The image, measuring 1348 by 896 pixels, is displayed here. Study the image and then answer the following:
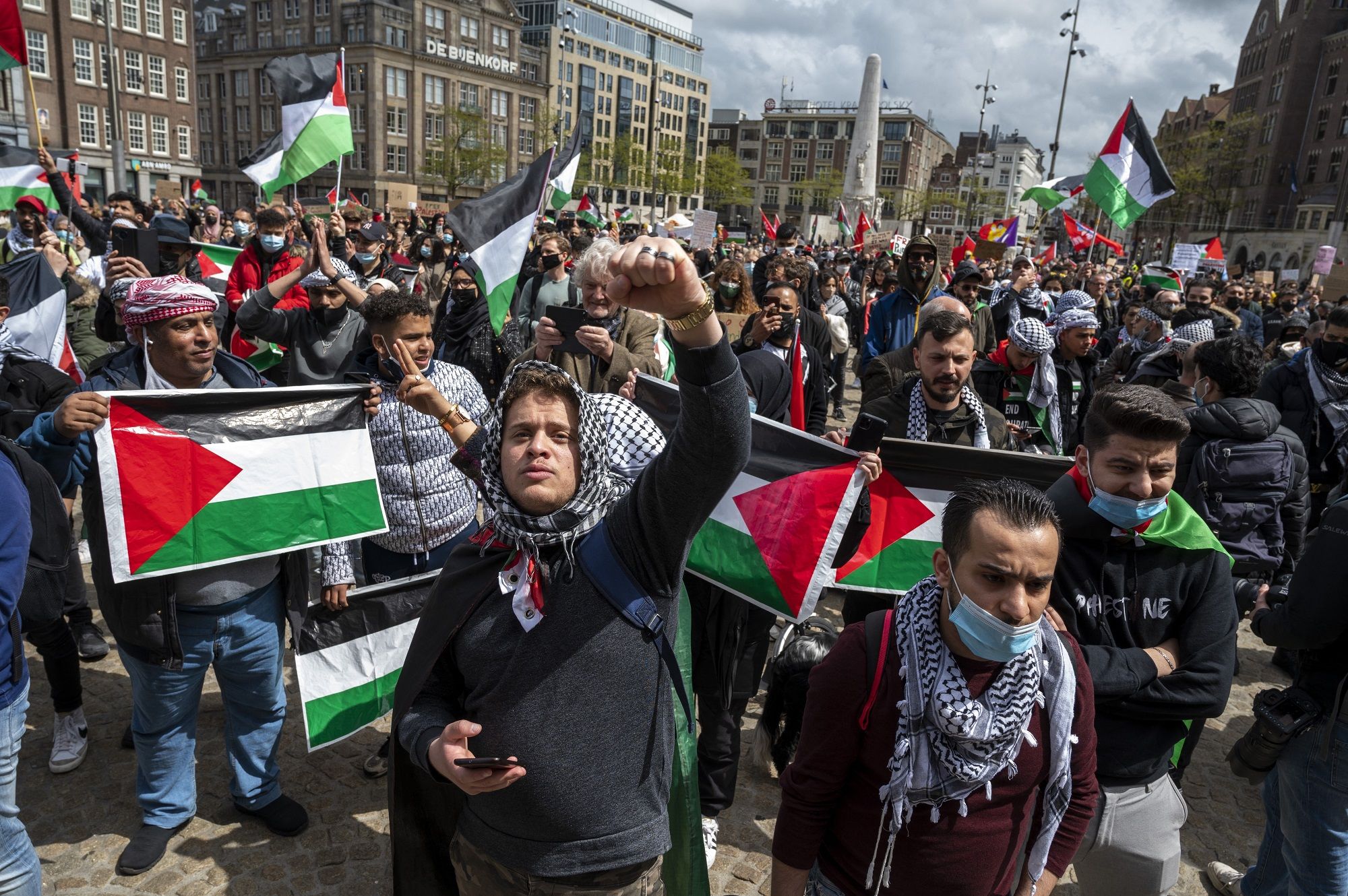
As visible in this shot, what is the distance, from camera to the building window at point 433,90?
70.2 m

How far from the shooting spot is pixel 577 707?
1.91m

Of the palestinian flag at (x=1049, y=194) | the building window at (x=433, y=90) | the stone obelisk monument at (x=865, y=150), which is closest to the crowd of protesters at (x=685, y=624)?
the palestinian flag at (x=1049, y=194)

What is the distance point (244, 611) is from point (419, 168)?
73.8 m

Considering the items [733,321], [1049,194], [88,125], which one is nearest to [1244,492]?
[733,321]

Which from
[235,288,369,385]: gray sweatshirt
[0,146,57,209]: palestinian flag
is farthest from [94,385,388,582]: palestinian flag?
[0,146,57,209]: palestinian flag

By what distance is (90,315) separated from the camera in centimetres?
714

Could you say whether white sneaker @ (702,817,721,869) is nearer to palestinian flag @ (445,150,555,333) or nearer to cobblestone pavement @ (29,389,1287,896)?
cobblestone pavement @ (29,389,1287,896)

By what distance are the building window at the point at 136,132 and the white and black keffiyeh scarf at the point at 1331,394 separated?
212 feet

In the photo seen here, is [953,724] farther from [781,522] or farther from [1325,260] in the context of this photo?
[1325,260]

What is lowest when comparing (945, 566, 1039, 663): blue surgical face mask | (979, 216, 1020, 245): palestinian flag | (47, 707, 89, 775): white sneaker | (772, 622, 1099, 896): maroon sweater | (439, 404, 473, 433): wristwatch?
(47, 707, 89, 775): white sneaker

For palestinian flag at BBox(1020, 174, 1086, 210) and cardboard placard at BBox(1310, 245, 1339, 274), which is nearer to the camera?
palestinian flag at BBox(1020, 174, 1086, 210)

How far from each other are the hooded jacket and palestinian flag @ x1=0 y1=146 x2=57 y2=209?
9165 mm

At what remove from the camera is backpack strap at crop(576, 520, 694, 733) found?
191 centimetres

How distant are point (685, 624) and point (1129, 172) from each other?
35.5 feet
